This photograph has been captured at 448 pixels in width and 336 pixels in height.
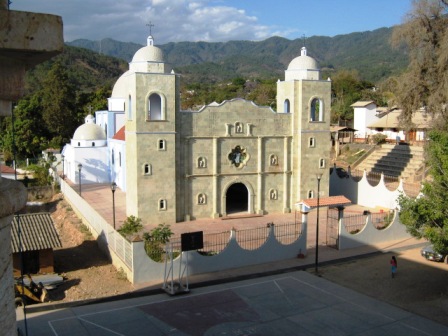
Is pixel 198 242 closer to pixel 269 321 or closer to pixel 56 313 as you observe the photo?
pixel 269 321

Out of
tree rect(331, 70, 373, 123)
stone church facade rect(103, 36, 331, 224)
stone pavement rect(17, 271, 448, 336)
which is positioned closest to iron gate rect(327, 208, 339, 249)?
stone church facade rect(103, 36, 331, 224)

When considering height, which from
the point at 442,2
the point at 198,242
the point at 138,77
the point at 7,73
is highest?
the point at 442,2

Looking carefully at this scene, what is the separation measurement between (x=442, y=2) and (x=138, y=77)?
20042 millimetres

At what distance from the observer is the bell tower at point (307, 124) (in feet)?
92.7

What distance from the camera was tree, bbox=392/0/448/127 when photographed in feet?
97.0

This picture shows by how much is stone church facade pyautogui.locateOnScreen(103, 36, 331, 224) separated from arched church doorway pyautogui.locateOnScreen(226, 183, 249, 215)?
137mm

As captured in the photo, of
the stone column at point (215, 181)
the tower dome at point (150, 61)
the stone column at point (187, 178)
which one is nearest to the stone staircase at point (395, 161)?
the stone column at point (215, 181)

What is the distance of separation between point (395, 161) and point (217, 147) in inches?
783

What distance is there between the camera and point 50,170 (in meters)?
41.3

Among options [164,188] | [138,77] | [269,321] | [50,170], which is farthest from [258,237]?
[50,170]

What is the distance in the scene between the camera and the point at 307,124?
2848 centimetres

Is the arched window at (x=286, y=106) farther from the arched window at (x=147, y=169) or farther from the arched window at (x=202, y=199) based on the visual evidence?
the arched window at (x=147, y=169)

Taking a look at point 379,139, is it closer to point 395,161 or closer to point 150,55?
point 395,161

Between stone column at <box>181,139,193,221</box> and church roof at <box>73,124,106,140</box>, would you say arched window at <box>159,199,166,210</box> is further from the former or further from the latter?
church roof at <box>73,124,106,140</box>
